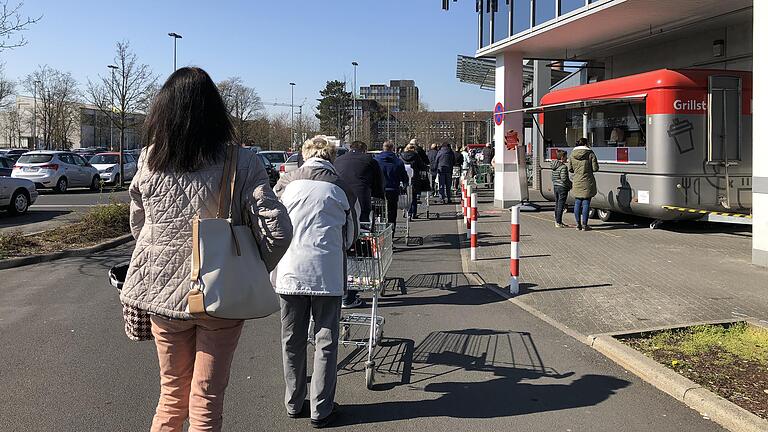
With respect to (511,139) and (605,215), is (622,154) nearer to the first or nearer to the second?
(605,215)

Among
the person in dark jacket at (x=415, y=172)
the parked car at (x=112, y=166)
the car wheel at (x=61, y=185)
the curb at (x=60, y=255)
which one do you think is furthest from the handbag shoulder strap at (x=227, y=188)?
the parked car at (x=112, y=166)

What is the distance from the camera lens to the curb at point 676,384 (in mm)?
4648

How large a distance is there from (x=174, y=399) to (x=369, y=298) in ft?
18.2

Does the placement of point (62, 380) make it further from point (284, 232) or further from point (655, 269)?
point (655, 269)

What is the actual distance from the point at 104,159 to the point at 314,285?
34.3 metres

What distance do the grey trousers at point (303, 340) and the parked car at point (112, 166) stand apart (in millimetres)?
29899

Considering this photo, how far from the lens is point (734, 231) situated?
14.8 m

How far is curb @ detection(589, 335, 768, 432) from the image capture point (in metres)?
4.64

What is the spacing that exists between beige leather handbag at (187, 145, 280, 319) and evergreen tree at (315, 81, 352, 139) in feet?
212

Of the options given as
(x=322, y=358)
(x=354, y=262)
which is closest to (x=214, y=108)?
(x=322, y=358)

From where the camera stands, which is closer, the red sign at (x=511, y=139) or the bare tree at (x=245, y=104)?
the red sign at (x=511, y=139)

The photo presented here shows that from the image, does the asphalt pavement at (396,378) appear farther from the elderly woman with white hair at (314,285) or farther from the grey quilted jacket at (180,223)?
the grey quilted jacket at (180,223)

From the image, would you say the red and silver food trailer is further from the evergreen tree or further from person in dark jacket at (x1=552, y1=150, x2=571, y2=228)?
the evergreen tree

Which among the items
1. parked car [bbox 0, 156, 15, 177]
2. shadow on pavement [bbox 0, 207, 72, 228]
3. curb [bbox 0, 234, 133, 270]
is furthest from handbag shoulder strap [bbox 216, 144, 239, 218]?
parked car [bbox 0, 156, 15, 177]
